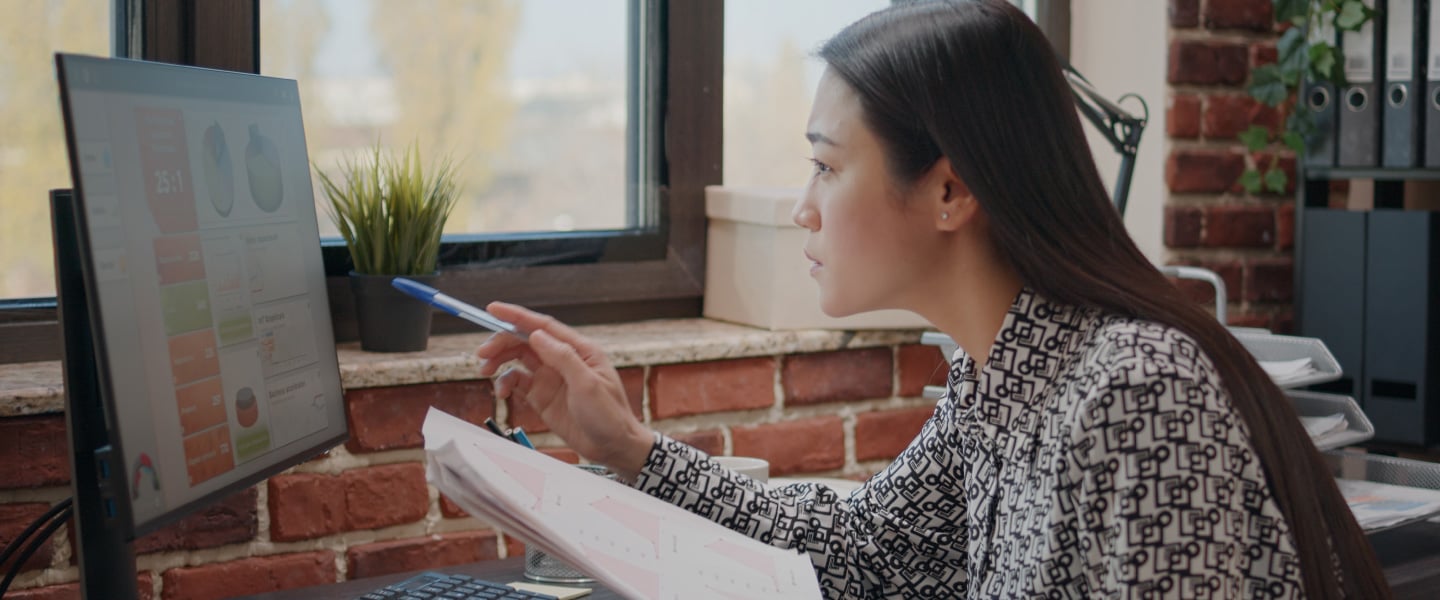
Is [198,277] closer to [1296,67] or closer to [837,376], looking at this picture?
[837,376]

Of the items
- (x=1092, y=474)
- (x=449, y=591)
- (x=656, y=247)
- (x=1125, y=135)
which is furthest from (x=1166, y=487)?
(x=656, y=247)

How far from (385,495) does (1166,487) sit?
0.87 meters

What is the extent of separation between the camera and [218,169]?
852 mm

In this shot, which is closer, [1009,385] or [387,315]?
[1009,385]

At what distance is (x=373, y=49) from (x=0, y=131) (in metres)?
0.41

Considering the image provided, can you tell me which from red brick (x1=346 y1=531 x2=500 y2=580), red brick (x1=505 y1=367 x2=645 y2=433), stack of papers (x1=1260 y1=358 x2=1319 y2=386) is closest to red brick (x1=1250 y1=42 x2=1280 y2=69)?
stack of papers (x1=1260 y1=358 x2=1319 y2=386)

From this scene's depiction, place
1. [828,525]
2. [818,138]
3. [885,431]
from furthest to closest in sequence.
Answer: [885,431]
[828,525]
[818,138]

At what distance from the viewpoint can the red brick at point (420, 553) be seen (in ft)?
4.52

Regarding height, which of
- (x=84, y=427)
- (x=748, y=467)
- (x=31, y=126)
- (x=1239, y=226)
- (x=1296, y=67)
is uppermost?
(x=1296, y=67)

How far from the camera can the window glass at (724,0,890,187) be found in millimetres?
1818

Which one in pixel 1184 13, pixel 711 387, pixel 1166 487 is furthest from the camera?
pixel 1184 13

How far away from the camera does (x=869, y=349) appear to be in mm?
1701

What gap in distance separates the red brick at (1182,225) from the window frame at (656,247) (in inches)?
28.5

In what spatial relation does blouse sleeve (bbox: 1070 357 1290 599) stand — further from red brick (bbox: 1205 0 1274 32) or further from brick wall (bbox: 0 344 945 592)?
red brick (bbox: 1205 0 1274 32)
